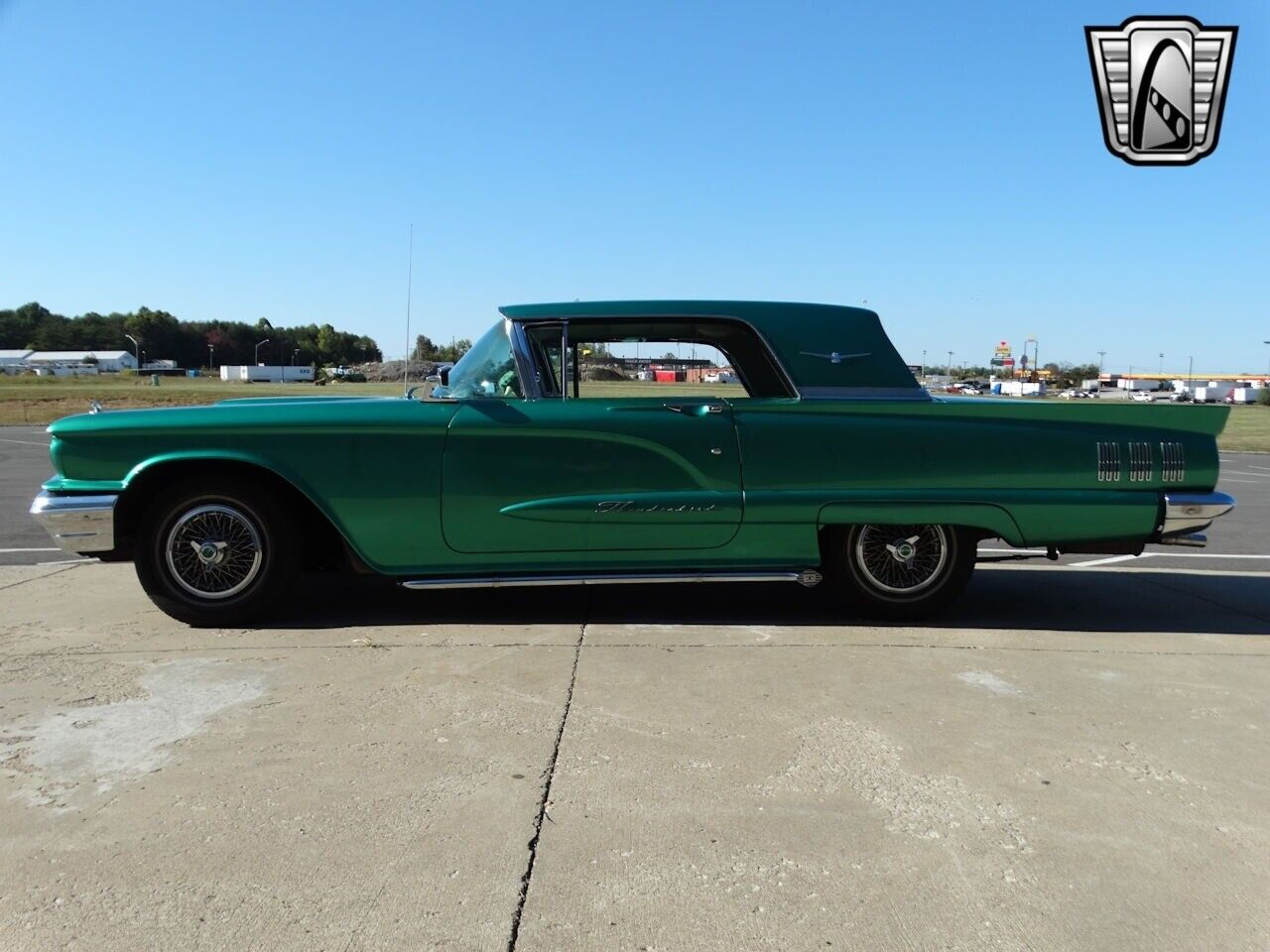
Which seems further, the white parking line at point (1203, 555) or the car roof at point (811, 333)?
the white parking line at point (1203, 555)

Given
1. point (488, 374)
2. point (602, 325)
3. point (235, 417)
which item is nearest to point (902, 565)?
point (602, 325)

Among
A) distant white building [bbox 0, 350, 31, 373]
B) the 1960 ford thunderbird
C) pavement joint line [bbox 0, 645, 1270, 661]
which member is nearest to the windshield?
the 1960 ford thunderbird

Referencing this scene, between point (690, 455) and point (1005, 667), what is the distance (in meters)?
1.67

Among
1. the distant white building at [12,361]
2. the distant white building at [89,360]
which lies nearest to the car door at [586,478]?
the distant white building at [12,361]

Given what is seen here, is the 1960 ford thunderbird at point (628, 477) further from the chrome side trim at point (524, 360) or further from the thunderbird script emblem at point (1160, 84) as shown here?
the thunderbird script emblem at point (1160, 84)

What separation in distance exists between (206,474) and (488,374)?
1.41 metres

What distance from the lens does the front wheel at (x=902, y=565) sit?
473 centimetres

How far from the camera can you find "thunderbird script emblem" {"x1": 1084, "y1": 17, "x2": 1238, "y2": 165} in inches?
324

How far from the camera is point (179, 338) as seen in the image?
475 ft

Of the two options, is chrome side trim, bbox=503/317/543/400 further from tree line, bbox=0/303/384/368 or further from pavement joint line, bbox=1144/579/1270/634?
tree line, bbox=0/303/384/368

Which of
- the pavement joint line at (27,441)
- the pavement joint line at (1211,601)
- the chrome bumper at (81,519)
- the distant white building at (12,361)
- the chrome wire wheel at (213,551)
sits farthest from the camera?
the distant white building at (12,361)

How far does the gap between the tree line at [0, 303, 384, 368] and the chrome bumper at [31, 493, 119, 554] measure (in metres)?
136

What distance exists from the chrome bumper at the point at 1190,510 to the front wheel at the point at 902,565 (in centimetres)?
94

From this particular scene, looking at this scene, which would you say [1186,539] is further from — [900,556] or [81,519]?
[81,519]
